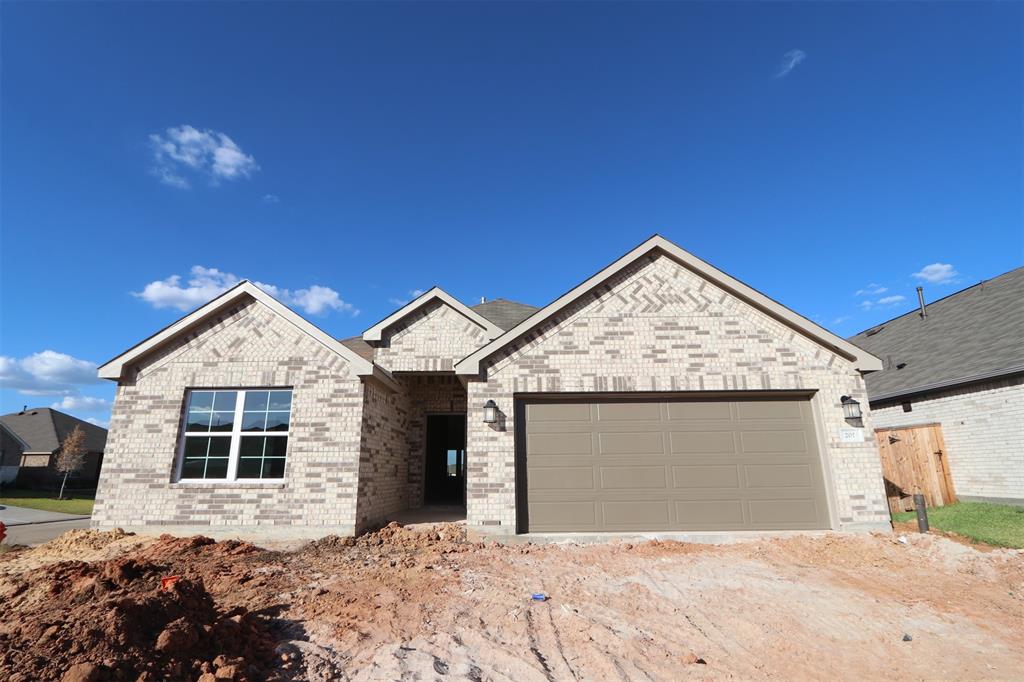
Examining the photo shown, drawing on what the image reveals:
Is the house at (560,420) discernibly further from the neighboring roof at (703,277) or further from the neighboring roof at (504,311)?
the neighboring roof at (504,311)

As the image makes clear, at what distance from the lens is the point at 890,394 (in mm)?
14984

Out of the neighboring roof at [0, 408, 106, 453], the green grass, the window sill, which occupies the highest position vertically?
the neighboring roof at [0, 408, 106, 453]

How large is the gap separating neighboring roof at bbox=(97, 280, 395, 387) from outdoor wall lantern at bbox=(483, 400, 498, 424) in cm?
255

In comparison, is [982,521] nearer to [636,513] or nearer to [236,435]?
[636,513]

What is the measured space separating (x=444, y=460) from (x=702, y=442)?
30.5 feet

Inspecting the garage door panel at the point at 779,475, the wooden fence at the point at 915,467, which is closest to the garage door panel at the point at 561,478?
the garage door panel at the point at 779,475

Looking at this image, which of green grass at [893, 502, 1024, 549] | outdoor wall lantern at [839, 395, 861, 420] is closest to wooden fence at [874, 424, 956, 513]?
green grass at [893, 502, 1024, 549]

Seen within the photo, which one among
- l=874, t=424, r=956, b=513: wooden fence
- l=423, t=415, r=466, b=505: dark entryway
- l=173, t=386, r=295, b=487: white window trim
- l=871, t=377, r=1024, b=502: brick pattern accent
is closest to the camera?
l=173, t=386, r=295, b=487: white window trim

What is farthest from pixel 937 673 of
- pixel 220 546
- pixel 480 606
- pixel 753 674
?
pixel 220 546

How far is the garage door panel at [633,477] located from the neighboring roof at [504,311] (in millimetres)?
A: 7592

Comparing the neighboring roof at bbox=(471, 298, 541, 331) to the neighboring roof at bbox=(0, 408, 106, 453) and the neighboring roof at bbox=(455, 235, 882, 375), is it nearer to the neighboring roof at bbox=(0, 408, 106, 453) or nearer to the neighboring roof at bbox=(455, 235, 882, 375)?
the neighboring roof at bbox=(455, 235, 882, 375)

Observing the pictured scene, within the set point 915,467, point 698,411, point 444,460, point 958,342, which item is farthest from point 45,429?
point 958,342

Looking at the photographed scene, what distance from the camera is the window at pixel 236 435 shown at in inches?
387

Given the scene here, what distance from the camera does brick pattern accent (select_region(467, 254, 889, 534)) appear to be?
927cm
